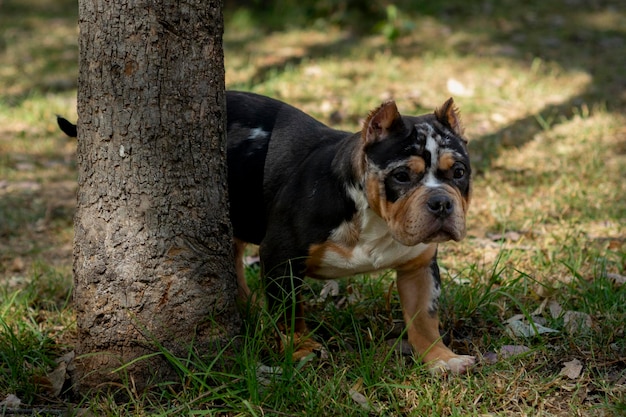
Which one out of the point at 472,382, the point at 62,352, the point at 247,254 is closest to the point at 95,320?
the point at 62,352

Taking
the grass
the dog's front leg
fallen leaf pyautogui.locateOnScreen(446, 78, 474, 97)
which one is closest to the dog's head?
the dog's front leg

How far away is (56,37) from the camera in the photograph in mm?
10281

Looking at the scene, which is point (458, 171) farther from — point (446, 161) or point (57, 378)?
point (57, 378)

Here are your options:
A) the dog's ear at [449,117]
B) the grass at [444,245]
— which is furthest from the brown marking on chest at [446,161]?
the grass at [444,245]

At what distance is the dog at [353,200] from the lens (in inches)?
123

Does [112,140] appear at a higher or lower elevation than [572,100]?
higher

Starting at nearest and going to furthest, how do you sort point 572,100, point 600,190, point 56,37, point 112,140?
point 112,140
point 600,190
point 572,100
point 56,37

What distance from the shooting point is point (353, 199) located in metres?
3.36

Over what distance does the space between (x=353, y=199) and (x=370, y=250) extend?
0.23 m

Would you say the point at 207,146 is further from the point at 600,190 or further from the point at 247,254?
the point at 600,190

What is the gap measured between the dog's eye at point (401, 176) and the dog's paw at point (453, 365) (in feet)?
2.50

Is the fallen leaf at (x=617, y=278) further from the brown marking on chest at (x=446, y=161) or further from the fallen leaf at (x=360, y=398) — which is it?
the fallen leaf at (x=360, y=398)

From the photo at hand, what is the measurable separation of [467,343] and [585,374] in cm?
56

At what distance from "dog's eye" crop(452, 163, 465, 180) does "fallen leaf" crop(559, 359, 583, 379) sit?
89 cm
